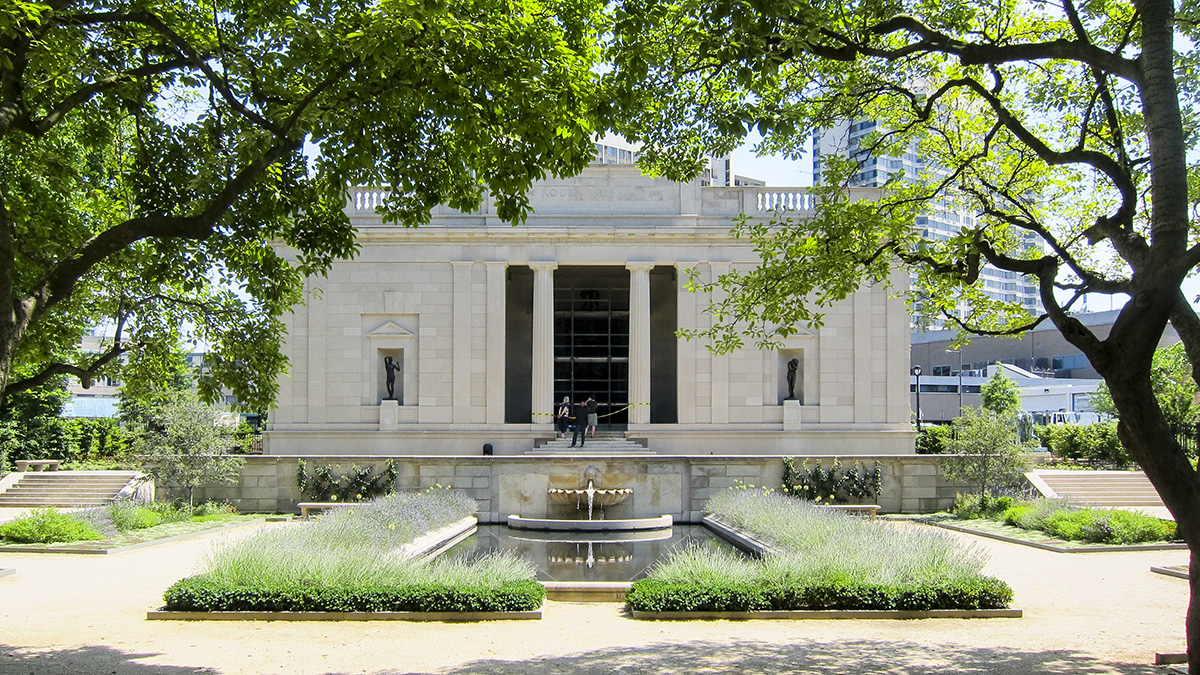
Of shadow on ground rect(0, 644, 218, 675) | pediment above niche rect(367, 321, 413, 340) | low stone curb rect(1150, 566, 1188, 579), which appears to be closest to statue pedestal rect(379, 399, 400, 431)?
pediment above niche rect(367, 321, 413, 340)

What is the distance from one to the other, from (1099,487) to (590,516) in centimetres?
1719

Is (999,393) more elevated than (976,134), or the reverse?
(976,134)

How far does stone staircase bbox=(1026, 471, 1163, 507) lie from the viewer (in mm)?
31109

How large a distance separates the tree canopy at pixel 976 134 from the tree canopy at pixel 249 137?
1.27 metres

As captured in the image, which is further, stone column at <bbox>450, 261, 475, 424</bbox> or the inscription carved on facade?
the inscription carved on facade

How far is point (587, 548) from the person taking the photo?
21203mm

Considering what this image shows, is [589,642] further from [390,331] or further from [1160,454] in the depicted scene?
[390,331]

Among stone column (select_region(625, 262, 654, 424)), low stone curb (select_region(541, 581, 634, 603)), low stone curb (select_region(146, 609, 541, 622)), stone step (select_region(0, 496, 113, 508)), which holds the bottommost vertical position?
stone step (select_region(0, 496, 113, 508))

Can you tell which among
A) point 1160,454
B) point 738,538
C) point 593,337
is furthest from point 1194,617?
point 593,337

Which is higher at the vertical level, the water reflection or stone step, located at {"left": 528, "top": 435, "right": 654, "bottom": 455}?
stone step, located at {"left": 528, "top": 435, "right": 654, "bottom": 455}

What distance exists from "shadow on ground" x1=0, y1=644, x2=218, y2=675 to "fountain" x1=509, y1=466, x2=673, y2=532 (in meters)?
14.0

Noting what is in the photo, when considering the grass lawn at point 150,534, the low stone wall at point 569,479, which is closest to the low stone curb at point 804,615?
the grass lawn at point 150,534

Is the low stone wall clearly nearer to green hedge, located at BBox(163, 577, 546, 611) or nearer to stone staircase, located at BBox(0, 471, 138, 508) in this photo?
stone staircase, located at BBox(0, 471, 138, 508)

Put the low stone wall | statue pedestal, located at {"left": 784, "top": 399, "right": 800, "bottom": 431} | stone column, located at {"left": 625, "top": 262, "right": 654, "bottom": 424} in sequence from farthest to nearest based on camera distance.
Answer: statue pedestal, located at {"left": 784, "top": 399, "right": 800, "bottom": 431} → stone column, located at {"left": 625, "top": 262, "right": 654, "bottom": 424} → the low stone wall
